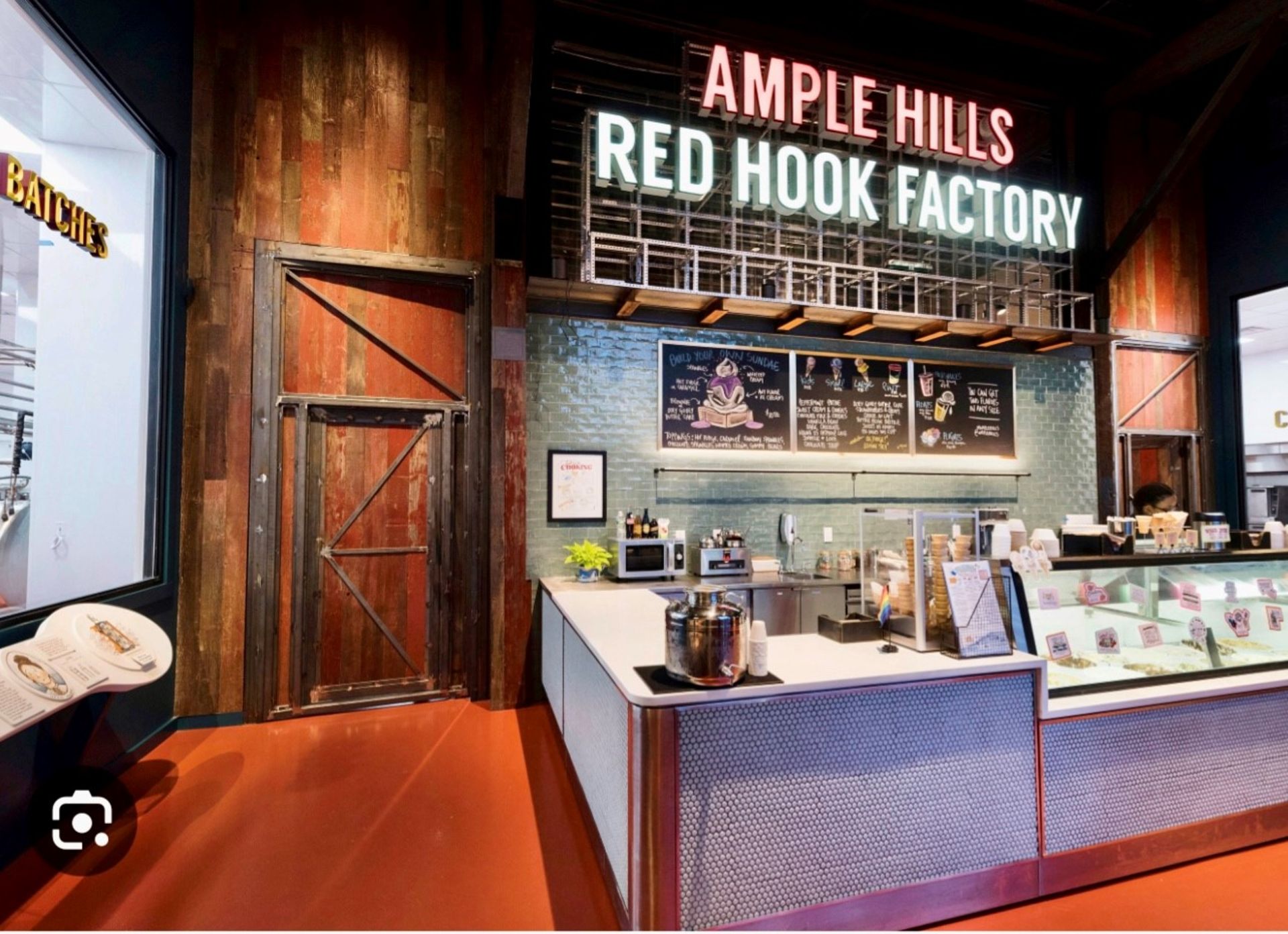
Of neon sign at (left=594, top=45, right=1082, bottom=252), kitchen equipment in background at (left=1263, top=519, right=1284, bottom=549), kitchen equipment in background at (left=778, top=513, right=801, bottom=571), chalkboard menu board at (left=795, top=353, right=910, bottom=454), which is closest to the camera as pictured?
kitchen equipment in background at (left=1263, top=519, right=1284, bottom=549)

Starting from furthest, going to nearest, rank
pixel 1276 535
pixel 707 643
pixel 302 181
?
1. pixel 302 181
2. pixel 1276 535
3. pixel 707 643

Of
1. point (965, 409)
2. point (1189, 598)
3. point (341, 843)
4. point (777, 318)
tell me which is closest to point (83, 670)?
point (341, 843)

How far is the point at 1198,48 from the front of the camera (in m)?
5.56

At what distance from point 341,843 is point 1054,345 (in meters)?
6.90

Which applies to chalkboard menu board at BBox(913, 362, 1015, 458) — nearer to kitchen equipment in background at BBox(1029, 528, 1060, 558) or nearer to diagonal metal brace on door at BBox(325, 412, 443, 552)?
kitchen equipment in background at BBox(1029, 528, 1060, 558)

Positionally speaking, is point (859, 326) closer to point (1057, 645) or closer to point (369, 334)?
point (1057, 645)

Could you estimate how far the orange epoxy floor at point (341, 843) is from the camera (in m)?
2.24

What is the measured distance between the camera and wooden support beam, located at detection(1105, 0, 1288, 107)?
16.6ft

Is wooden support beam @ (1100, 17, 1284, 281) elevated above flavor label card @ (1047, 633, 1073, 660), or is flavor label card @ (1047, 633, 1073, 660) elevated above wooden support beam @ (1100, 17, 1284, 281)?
wooden support beam @ (1100, 17, 1284, 281)

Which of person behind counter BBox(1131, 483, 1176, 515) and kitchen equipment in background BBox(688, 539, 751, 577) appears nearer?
person behind counter BBox(1131, 483, 1176, 515)

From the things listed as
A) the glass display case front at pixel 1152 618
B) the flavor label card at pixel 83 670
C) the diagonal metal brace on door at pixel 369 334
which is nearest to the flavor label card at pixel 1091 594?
the glass display case front at pixel 1152 618

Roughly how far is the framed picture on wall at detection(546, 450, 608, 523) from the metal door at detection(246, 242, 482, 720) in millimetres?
621

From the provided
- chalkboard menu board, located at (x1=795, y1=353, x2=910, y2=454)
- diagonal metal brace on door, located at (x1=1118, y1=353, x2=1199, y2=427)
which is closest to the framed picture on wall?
chalkboard menu board, located at (x1=795, y1=353, x2=910, y2=454)

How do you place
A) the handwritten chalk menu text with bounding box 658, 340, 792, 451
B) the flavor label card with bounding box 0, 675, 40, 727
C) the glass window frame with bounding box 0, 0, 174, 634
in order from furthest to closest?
the handwritten chalk menu text with bounding box 658, 340, 792, 451, the glass window frame with bounding box 0, 0, 174, 634, the flavor label card with bounding box 0, 675, 40, 727
